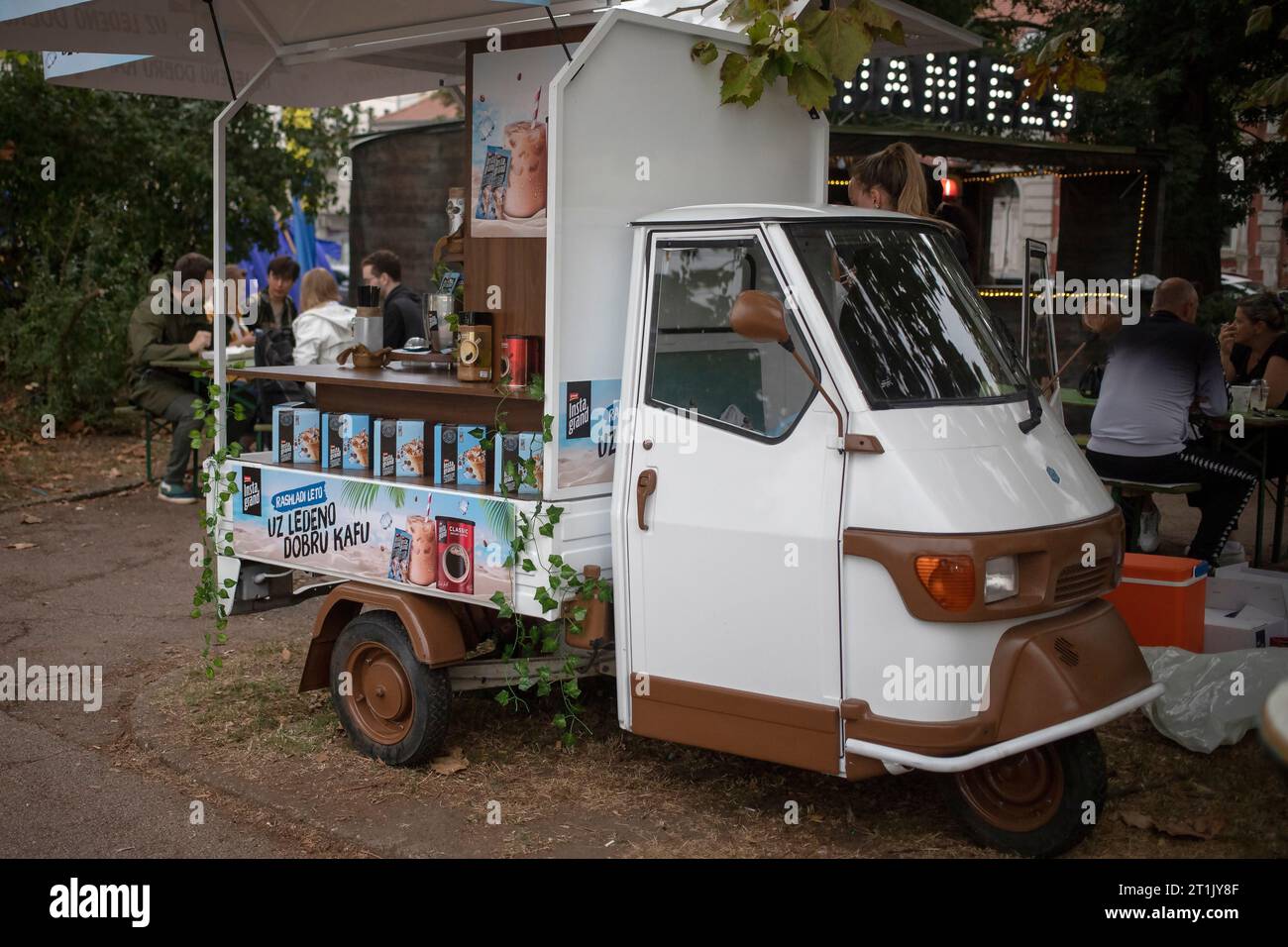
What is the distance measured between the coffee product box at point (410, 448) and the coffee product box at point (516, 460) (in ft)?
1.81

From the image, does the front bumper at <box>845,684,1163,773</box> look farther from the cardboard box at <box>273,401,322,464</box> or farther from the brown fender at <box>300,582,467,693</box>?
the cardboard box at <box>273,401,322,464</box>

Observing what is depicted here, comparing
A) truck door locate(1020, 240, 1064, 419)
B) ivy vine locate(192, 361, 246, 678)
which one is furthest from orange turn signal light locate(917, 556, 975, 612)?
ivy vine locate(192, 361, 246, 678)

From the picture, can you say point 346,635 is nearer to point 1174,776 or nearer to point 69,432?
point 1174,776

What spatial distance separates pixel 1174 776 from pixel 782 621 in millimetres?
1983

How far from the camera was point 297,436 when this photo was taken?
5.87 m

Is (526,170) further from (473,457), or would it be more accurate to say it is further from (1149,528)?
(1149,528)

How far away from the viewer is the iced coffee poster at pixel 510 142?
5.50 meters

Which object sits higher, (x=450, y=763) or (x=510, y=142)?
(x=510, y=142)

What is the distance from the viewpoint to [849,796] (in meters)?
5.18

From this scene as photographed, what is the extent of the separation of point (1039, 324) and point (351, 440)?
9.57 ft

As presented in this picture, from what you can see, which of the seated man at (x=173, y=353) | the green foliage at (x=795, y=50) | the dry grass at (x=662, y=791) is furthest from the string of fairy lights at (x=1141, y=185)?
the dry grass at (x=662, y=791)

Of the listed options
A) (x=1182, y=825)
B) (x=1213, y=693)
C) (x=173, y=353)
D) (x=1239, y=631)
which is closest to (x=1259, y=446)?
(x=1239, y=631)

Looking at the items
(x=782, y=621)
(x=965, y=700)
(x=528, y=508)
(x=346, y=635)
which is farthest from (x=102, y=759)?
(x=965, y=700)

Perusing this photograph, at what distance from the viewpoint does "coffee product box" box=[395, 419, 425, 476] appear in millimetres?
5492
